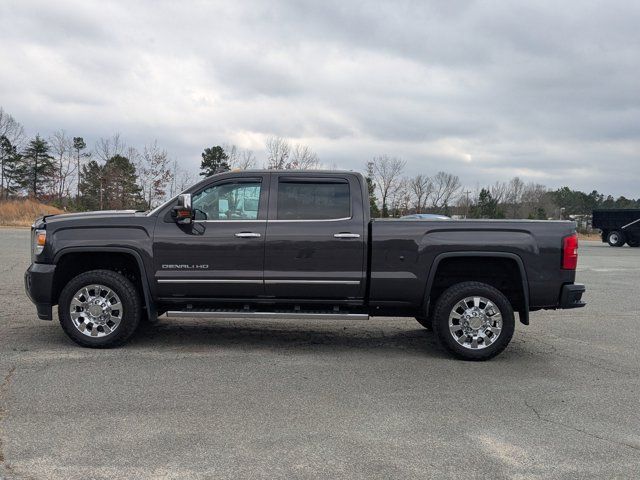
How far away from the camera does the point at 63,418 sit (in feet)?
13.6

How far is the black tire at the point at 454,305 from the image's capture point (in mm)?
5902

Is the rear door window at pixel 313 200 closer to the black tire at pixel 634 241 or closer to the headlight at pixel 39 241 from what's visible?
the headlight at pixel 39 241

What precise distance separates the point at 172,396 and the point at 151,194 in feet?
137

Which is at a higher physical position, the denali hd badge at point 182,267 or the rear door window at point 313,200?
the rear door window at point 313,200

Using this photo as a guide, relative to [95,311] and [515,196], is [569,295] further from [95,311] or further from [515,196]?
[515,196]

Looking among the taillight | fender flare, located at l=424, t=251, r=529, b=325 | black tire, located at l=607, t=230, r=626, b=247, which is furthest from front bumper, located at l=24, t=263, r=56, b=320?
black tire, located at l=607, t=230, r=626, b=247

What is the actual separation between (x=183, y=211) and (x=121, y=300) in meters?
1.21

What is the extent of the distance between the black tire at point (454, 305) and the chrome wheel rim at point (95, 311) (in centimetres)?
353

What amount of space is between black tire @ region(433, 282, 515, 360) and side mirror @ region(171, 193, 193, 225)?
2.89m

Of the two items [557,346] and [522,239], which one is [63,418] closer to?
[522,239]

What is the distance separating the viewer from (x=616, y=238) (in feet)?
107

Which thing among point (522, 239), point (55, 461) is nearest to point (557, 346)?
point (522, 239)

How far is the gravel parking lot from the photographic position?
3508mm

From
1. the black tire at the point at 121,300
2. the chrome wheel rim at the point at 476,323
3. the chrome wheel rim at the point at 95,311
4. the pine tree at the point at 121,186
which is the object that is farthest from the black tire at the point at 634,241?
the pine tree at the point at 121,186
